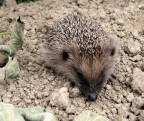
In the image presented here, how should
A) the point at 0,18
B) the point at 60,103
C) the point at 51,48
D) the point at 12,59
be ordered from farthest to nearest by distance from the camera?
the point at 0,18 → the point at 51,48 → the point at 12,59 → the point at 60,103

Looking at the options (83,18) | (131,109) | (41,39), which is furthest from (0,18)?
(131,109)

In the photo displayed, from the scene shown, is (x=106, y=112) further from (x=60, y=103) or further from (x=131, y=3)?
(x=131, y=3)

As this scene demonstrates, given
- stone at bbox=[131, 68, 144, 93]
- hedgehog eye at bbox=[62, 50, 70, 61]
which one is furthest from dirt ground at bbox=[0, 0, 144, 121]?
hedgehog eye at bbox=[62, 50, 70, 61]

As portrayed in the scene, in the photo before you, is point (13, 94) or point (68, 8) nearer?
point (13, 94)

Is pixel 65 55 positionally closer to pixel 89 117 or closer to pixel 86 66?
pixel 86 66

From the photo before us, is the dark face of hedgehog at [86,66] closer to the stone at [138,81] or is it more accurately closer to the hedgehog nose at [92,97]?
the hedgehog nose at [92,97]

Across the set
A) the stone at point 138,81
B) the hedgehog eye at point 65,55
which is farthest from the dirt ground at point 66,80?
the hedgehog eye at point 65,55

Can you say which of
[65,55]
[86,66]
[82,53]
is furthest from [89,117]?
[65,55]

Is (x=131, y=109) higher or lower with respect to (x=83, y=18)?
lower
